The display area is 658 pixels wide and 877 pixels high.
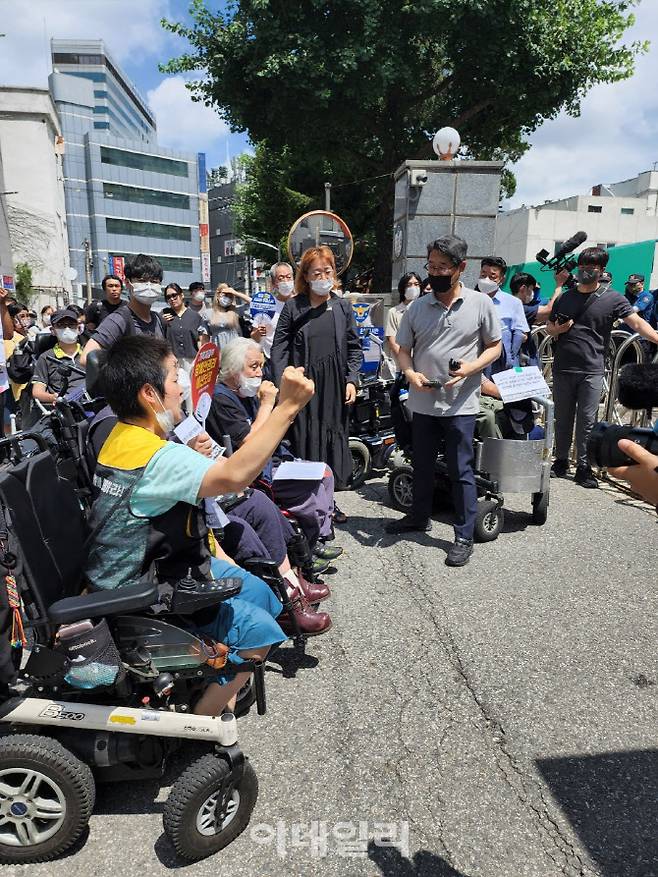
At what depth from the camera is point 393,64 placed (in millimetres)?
16531

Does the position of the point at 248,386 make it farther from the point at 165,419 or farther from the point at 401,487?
the point at 401,487

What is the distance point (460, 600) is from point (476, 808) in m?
1.63

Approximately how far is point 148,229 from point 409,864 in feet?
277

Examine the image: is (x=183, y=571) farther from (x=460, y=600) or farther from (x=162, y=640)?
(x=460, y=600)

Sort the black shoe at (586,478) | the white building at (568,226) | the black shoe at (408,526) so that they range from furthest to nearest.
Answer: the white building at (568,226)
the black shoe at (586,478)
the black shoe at (408,526)

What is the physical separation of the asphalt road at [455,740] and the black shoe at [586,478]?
5.68 feet

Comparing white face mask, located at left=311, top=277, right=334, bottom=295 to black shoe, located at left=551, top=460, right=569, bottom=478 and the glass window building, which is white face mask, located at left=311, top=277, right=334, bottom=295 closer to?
black shoe, located at left=551, top=460, right=569, bottom=478

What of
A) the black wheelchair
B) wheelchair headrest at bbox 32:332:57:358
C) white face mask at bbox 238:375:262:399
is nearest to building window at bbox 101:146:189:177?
wheelchair headrest at bbox 32:332:57:358

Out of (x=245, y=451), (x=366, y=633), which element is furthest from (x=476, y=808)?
(x=245, y=451)

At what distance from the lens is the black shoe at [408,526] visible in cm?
484

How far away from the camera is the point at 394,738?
256 cm

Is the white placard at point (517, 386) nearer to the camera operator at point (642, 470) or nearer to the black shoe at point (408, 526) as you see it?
the black shoe at point (408, 526)

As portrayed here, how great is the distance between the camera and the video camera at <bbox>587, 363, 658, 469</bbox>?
1746 millimetres

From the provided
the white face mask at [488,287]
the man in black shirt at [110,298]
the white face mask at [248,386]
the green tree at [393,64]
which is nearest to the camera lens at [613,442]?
the white face mask at [248,386]
